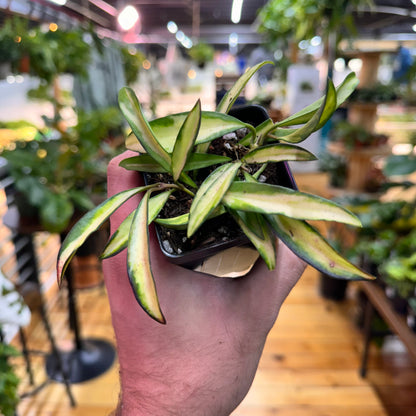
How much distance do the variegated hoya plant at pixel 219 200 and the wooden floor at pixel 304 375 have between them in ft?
5.02

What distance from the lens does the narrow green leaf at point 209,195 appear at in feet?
1.17

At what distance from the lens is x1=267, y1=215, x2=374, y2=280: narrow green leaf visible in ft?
1.28

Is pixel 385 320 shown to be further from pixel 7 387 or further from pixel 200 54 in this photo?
pixel 200 54

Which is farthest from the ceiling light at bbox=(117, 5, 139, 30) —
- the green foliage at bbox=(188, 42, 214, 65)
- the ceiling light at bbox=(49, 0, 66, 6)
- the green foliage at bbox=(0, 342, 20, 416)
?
the green foliage at bbox=(0, 342, 20, 416)

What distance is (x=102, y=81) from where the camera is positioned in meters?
3.39

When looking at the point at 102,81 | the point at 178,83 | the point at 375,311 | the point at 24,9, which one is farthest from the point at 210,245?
the point at 178,83

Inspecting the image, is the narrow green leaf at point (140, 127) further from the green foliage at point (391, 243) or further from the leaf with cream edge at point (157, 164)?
the green foliage at point (391, 243)

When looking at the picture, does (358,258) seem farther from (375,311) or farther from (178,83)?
(178,83)

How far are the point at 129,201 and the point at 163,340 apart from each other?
0.60 feet

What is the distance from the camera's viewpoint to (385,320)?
1788 millimetres

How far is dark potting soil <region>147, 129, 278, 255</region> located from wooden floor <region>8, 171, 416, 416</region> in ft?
4.90

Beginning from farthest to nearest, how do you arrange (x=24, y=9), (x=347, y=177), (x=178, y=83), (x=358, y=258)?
(x=178, y=83) → (x=347, y=177) → (x=24, y=9) → (x=358, y=258)

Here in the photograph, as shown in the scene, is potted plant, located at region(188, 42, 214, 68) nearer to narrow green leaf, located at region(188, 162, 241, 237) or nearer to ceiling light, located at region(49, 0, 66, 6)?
ceiling light, located at region(49, 0, 66, 6)

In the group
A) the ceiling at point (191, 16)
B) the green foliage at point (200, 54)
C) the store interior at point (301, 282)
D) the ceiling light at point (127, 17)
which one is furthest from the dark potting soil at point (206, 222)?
the green foliage at point (200, 54)
